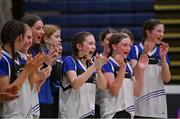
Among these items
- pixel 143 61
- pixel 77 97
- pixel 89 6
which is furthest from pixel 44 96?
pixel 89 6

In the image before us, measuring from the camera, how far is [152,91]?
4.48 m

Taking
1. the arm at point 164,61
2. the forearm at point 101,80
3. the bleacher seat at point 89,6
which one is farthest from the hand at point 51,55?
the bleacher seat at point 89,6

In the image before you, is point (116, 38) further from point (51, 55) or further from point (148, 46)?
point (51, 55)

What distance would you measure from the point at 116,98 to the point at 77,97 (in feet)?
1.15

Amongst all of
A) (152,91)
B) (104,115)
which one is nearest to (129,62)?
(152,91)

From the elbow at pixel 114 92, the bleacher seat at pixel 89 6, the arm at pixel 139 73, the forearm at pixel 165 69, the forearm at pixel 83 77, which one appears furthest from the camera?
the bleacher seat at pixel 89 6

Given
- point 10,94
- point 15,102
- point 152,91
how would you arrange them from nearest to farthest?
point 10,94 → point 15,102 → point 152,91

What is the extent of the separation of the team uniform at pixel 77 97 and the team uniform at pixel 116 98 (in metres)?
0.18

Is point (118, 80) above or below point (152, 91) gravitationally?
above

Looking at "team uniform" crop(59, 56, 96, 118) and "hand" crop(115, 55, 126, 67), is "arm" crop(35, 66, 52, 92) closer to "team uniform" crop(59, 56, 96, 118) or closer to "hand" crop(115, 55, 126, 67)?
"team uniform" crop(59, 56, 96, 118)

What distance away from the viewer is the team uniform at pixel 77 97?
392cm

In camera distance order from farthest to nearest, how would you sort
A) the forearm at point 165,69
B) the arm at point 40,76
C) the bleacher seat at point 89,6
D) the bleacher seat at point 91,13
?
the bleacher seat at point 89,6 < the bleacher seat at point 91,13 < the forearm at point 165,69 < the arm at point 40,76

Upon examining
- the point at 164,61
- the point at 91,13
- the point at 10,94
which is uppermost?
the point at 91,13

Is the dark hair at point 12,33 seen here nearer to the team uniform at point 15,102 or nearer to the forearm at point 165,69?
the team uniform at point 15,102
